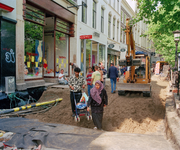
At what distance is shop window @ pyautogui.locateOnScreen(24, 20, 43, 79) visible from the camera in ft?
31.0

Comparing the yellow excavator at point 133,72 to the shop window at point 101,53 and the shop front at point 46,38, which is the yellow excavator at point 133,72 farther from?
the shop window at point 101,53

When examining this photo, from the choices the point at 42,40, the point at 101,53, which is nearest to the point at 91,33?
the point at 101,53

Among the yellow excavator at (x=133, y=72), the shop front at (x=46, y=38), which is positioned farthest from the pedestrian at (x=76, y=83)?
the shop front at (x=46, y=38)

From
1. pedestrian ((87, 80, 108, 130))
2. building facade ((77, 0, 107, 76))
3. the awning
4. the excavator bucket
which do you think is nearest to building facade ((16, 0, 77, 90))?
the awning

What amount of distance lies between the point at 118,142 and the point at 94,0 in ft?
55.1

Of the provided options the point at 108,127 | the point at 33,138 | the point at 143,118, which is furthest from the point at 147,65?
the point at 33,138

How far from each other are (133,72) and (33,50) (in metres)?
5.91

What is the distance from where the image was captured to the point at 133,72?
408 inches

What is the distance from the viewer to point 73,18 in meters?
13.7

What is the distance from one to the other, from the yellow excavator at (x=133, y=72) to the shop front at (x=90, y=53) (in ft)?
14.5

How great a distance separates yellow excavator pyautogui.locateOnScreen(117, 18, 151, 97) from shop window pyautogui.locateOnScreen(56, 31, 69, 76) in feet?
16.1

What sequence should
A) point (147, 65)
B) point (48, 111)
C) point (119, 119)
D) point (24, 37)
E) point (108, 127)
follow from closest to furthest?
point (108, 127) → point (119, 119) → point (48, 111) → point (24, 37) → point (147, 65)

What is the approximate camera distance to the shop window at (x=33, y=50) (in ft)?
31.0

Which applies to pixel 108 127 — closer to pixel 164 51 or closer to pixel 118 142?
pixel 118 142
